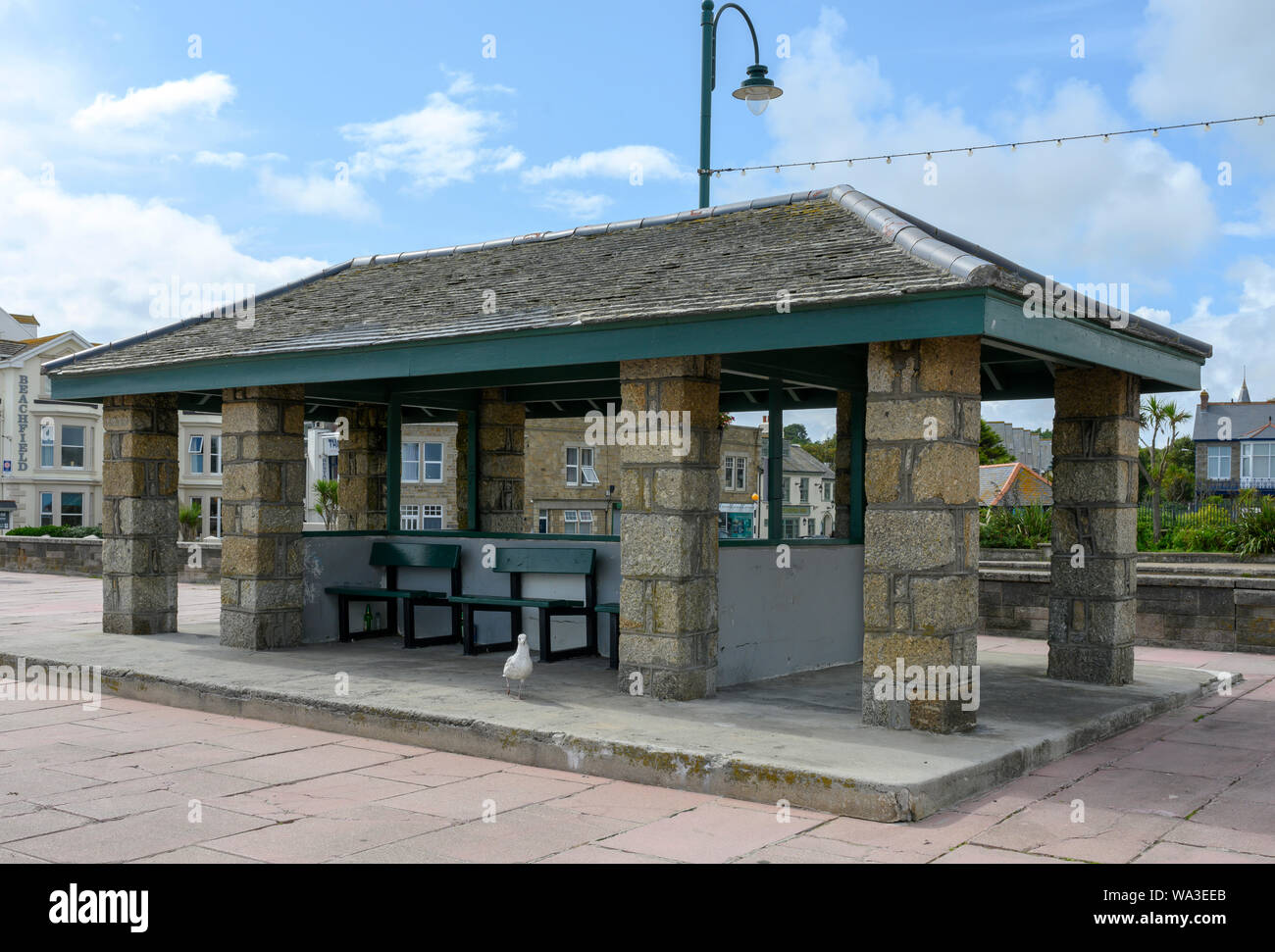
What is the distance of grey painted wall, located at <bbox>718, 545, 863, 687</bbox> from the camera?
920cm

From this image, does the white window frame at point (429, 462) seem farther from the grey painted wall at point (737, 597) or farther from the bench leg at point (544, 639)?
the bench leg at point (544, 639)

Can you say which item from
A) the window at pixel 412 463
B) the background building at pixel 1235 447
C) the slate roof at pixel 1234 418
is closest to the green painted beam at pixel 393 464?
the window at pixel 412 463

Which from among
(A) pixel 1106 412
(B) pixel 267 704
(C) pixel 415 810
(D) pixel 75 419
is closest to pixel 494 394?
(B) pixel 267 704

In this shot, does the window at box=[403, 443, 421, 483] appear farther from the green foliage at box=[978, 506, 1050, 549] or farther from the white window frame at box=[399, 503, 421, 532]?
the green foliage at box=[978, 506, 1050, 549]

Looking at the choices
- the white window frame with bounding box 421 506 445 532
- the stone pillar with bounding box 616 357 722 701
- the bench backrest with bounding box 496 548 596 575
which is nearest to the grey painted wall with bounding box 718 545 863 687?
the stone pillar with bounding box 616 357 722 701

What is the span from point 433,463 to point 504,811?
3794cm

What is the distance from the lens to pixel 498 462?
44.2 ft

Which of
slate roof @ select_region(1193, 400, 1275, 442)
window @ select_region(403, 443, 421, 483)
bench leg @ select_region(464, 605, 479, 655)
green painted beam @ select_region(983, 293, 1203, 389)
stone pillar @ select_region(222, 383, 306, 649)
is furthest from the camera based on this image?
slate roof @ select_region(1193, 400, 1275, 442)

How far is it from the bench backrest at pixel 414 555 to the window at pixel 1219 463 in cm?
5599

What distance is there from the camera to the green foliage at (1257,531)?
17.9 meters

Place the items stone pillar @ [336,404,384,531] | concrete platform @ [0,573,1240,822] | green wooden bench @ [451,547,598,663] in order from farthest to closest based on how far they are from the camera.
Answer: stone pillar @ [336,404,384,531], green wooden bench @ [451,547,598,663], concrete platform @ [0,573,1240,822]

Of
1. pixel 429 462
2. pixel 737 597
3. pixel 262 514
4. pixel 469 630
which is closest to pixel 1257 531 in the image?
pixel 737 597

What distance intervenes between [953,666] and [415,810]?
136 inches
